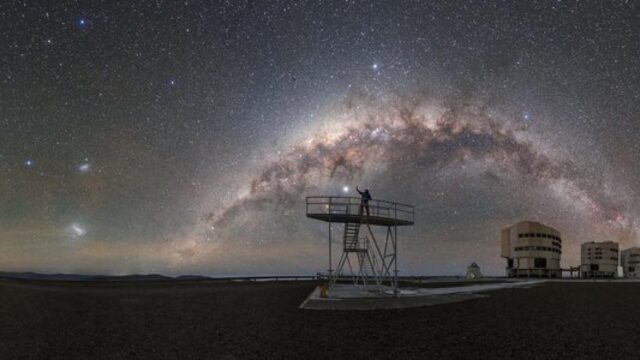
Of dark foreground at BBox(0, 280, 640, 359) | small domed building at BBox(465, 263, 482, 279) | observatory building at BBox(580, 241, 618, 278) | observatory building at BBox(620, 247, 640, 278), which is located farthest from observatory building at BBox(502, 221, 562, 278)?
dark foreground at BBox(0, 280, 640, 359)

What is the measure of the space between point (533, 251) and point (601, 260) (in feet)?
114

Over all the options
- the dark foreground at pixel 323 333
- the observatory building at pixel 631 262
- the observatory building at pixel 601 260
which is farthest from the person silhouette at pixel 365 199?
the observatory building at pixel 631 262

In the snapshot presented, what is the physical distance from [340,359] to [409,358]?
1436mm

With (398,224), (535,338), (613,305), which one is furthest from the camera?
(398,224)

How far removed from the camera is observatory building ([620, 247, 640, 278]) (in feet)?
300

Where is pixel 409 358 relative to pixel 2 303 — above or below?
above

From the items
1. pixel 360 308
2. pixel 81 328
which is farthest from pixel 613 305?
pixel 81 328

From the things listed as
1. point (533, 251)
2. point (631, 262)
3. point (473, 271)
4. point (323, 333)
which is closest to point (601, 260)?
point (631, 262)

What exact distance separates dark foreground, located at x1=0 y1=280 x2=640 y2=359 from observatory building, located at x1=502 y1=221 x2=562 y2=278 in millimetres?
49434

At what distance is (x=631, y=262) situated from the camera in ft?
307

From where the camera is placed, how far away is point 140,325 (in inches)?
531

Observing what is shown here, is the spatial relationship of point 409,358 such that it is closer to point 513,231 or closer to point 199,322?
point 199,322

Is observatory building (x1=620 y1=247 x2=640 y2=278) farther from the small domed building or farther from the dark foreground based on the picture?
the dark foreground

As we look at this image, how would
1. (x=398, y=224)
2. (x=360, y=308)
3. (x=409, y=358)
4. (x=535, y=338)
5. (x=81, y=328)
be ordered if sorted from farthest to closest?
(x=398, y=224) → (x=360, y=308) → (x=81, y=328) → (x=535, y=338) → (x=409, y=358)
